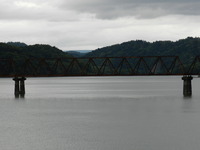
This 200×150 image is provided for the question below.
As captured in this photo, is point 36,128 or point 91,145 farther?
point 36,128

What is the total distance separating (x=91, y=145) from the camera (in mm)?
48906

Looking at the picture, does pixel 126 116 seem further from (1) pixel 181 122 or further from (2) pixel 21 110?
(2) pixel 21 110

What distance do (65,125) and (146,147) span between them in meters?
20.4

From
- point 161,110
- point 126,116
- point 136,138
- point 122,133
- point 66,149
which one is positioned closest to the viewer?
point 66,149

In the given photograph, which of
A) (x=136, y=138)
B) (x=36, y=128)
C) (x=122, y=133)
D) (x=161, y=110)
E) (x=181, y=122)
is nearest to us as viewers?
(x=136, y=138)

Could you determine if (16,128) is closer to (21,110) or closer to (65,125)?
(65,125)

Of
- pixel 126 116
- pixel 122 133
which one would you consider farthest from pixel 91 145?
pixel 126 116

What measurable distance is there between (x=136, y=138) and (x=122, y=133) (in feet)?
13.8

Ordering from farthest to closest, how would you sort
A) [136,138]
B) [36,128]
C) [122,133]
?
1. [36,128]
2. [122,133]
3. [136,138]

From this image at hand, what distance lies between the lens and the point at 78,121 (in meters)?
69.9

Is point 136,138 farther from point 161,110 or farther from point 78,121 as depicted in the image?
point 161,110

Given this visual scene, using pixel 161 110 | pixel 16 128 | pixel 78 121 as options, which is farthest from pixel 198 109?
pixel 16 128

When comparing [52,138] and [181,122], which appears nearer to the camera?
[52,138]

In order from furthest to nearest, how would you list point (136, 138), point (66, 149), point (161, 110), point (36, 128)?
point (161, 110) < point (36, 128) < point (136, 138) < point (66, 149)
